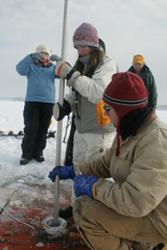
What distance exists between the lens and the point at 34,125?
192 inches

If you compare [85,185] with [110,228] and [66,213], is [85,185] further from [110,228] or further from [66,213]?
[66,213]

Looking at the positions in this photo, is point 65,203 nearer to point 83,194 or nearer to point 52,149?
point 83,194

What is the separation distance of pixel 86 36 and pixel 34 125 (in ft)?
7.38

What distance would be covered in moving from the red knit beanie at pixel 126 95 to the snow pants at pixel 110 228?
24.8 inches

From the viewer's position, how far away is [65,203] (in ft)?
11.9

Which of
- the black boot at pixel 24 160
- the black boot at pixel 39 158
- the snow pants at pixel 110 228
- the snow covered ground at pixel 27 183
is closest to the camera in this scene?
the snow pants at pixel 110 228

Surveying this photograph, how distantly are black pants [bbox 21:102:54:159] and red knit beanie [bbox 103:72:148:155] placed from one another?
2856 millimetres

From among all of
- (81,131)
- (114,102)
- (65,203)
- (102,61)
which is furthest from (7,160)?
(114,102)

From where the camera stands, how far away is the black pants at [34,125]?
486 cm

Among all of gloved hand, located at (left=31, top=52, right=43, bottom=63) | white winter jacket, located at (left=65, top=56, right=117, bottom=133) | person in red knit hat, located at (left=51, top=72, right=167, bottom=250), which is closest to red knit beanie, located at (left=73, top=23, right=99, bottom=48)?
white winter jacket, located at (left=65, top=56, right=117, bottom=133)

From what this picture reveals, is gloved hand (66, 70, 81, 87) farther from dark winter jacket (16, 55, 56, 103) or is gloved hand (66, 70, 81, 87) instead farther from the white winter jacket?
dark winter jacket (16, 55, 56, 103)

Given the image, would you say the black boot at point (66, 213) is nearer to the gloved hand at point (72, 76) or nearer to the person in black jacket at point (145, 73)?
the gloved hand at point (72, 76)

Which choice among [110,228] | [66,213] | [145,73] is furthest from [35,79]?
[110,228]

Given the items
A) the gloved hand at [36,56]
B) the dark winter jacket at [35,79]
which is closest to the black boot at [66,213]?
the dark winter jacket at [35,79]
